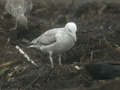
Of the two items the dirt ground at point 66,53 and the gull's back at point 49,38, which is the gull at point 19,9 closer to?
the dirt ground at point 66,53

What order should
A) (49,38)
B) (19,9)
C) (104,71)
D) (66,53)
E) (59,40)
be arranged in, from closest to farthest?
1. (104,71)
2. (59,40)
3. (49,38)
4. (66,53)
5. (19,9)

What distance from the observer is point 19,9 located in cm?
935

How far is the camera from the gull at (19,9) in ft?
29.2

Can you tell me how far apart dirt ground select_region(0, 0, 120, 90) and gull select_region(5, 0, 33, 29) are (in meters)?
0.36

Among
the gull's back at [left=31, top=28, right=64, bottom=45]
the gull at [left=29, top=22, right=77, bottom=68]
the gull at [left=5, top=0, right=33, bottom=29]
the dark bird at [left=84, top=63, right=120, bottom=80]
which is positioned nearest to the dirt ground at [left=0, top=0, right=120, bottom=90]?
the dark bird at [left=84, top=63, right=120, bottom=80]

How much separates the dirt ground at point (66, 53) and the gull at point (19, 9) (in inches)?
14.2

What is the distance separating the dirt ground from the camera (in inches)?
255

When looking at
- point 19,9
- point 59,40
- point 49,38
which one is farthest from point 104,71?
point 19,9

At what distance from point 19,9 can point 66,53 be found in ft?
8.60

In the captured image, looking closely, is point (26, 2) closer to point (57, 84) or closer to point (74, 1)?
point (74, 1)

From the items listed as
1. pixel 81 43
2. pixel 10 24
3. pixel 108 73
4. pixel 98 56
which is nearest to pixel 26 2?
pixel 10 24

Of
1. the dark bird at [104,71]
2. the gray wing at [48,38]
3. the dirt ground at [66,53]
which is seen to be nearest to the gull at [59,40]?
the gray wing at [48,38]

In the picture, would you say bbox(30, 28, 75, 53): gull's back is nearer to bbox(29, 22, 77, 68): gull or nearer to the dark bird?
bbox(29, 22, 77, 68): gull

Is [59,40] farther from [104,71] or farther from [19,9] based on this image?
[19,9]
